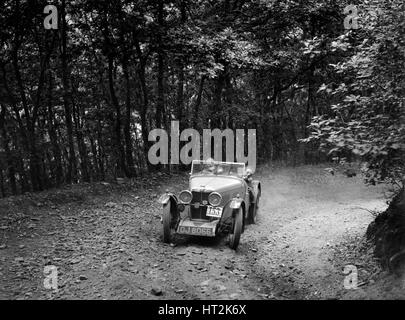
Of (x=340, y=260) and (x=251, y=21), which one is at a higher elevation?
(x=251, y=21)

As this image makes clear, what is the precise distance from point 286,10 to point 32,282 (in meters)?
18.7

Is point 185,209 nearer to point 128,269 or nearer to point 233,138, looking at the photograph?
point 128,269

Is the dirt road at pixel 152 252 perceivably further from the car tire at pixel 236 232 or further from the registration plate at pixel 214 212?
the registration plate at pixel 214 212

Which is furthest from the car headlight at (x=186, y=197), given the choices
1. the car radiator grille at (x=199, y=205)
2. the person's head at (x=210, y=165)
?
the person's head at (x=210, y=165)

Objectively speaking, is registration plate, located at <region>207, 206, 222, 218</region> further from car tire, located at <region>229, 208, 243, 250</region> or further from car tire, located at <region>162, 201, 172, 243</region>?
car tire, located at <region>162, 201, 172, 243</region>

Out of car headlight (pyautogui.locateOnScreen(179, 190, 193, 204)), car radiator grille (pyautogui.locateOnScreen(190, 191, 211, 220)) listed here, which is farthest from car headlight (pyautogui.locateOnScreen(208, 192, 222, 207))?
car headlight (pyautogui.locateOnScreen(179, 190, 193, 204))

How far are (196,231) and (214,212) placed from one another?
68 centimetres

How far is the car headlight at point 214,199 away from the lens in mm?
9641

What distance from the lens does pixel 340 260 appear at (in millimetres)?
8461

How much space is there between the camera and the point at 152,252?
29.0 feet

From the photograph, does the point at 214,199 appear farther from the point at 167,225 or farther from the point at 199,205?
the point at 167,225

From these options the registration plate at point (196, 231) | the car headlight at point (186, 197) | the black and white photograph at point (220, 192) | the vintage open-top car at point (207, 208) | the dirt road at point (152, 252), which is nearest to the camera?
the black and white photograph at point (220, 192)

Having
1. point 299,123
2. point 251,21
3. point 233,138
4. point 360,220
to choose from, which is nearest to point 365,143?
point 360,220

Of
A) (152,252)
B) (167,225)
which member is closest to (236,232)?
(167,225)
